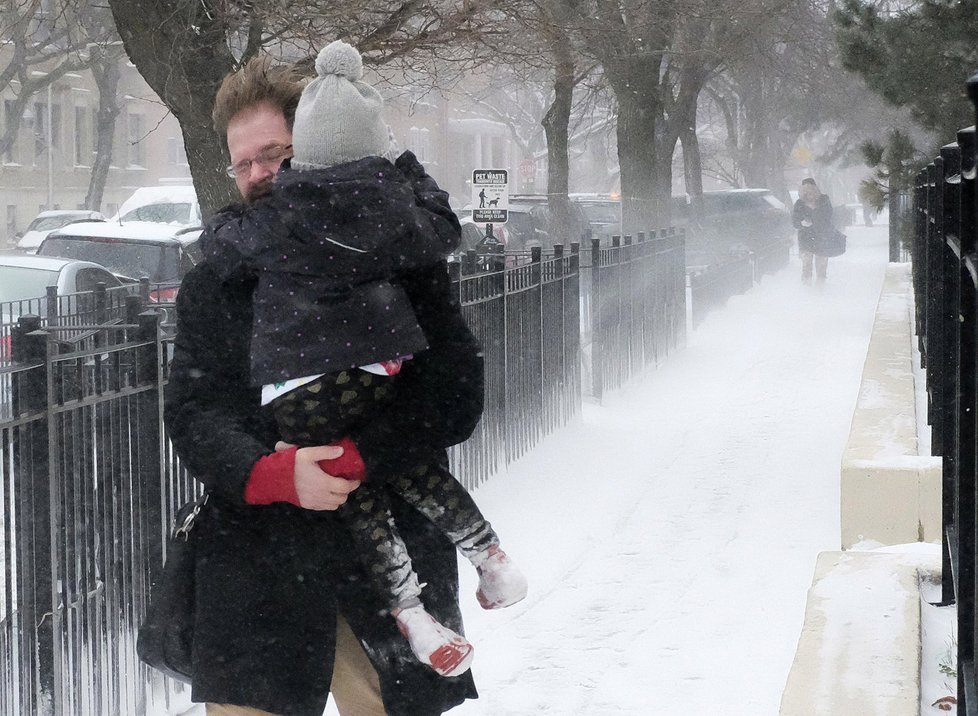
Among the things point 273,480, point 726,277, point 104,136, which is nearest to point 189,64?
point 273,480

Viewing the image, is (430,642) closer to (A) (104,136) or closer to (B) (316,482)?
(B) (316,482)

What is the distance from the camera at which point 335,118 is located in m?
2.68

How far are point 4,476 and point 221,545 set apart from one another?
4.85 ft

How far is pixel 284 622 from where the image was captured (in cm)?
274

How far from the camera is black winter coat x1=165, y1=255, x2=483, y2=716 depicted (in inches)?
107

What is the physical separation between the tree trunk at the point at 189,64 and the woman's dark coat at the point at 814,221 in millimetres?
17761

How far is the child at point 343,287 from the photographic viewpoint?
265 cm

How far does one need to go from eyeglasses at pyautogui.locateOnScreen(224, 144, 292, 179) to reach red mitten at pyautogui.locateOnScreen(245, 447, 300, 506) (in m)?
0.57

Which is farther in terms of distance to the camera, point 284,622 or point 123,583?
point 123,583

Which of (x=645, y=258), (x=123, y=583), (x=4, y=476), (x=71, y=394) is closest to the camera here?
(x=4, y=476)

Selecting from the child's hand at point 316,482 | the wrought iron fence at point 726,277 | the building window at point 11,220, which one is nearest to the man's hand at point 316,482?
the child's hand at point 316,482

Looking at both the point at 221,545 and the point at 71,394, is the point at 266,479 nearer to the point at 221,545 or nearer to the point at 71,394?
the point at 221,545

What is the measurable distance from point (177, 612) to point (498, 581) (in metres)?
0.63

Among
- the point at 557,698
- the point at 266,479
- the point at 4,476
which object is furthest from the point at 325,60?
the point at 557,698
